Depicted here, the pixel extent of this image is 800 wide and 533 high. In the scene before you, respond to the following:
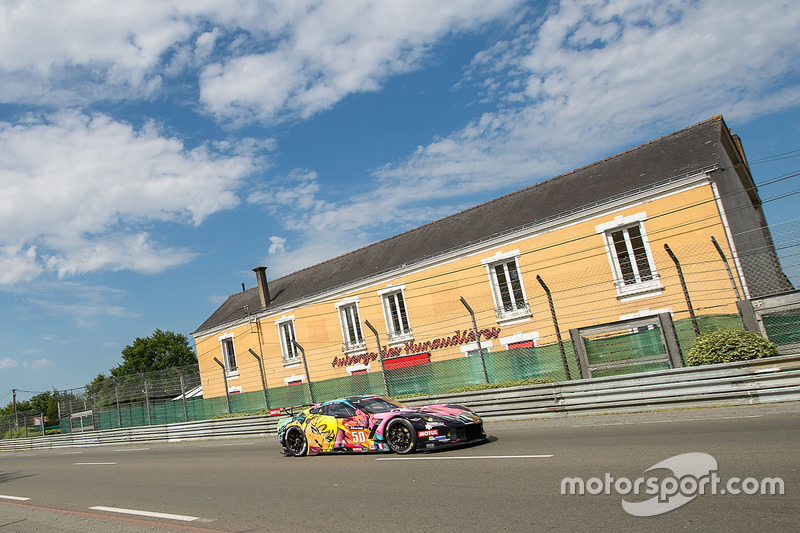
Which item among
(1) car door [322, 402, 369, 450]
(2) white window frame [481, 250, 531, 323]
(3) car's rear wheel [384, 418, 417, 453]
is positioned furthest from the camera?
(2) white window frame [481, 250, 531, 323]

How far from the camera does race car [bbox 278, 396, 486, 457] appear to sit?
411 inches

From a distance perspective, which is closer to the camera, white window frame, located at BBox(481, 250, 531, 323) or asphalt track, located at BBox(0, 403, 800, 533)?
asphalt track, located at BBox(0, 403, 800, 533)

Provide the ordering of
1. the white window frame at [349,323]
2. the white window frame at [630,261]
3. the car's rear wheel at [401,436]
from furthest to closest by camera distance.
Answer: the white window frame at [349,323] → the white window frame at [630,261] → the car's rear wheel at [401,436]

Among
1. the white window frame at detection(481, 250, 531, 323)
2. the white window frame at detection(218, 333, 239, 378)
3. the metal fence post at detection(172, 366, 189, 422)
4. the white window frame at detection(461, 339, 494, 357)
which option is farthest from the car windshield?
the white window frame at detection(218, 333, 239, 378)

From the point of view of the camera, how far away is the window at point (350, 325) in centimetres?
2825

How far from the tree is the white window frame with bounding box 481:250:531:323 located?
220 ft

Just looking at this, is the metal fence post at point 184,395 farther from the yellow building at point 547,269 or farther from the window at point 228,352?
the window at point 228,352

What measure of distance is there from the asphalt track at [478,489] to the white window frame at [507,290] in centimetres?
991

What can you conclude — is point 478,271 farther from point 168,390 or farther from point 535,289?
point 168,390

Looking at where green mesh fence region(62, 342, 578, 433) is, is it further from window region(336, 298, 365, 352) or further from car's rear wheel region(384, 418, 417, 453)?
window region(336, 298, 365, 352)

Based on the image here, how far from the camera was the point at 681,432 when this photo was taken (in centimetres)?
876

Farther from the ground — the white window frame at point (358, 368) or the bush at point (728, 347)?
the white window frame at point (358, 368)

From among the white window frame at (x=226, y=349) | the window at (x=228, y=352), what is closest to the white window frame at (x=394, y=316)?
the white window frame at (x=226, y=349)

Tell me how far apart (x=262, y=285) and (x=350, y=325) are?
803cm
